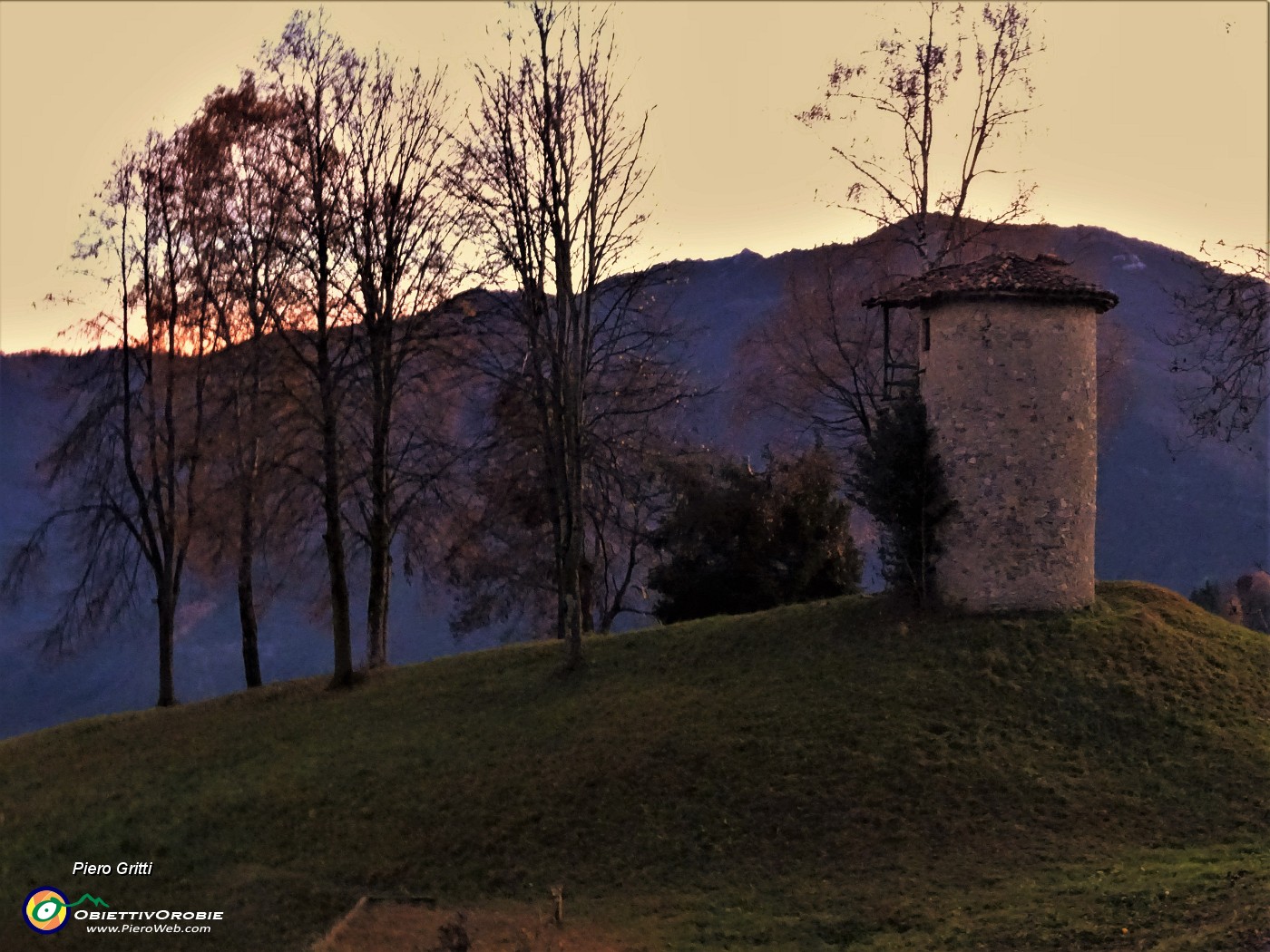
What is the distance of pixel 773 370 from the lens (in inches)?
1585

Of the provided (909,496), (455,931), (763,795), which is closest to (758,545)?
(909,496)

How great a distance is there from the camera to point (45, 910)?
679 inches

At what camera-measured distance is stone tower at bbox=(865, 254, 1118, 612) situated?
75.3 ft

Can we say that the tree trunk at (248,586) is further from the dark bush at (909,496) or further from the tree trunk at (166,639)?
the dark bush at (909,496)

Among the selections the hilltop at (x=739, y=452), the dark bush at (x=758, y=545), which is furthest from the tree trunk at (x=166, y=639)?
the hilltop at (x=739, y=452)

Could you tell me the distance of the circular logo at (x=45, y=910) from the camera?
16844 millimetres

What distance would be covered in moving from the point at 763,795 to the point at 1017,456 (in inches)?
359

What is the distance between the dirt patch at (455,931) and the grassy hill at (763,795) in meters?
0.56

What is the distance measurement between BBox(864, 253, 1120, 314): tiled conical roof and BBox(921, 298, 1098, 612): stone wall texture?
25cm

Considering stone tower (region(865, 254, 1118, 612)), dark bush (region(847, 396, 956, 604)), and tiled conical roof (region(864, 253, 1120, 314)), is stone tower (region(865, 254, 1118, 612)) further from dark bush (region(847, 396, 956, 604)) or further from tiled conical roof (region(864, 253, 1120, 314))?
dark bush (region(847, 396, 956, 604))

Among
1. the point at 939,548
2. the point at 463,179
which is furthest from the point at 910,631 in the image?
the point at 463,179

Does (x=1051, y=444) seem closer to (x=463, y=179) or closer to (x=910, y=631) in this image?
(x=910, y=631)

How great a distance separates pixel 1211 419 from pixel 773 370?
78.4 ft

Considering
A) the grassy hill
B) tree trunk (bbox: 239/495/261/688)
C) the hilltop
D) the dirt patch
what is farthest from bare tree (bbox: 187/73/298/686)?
the hilltop
